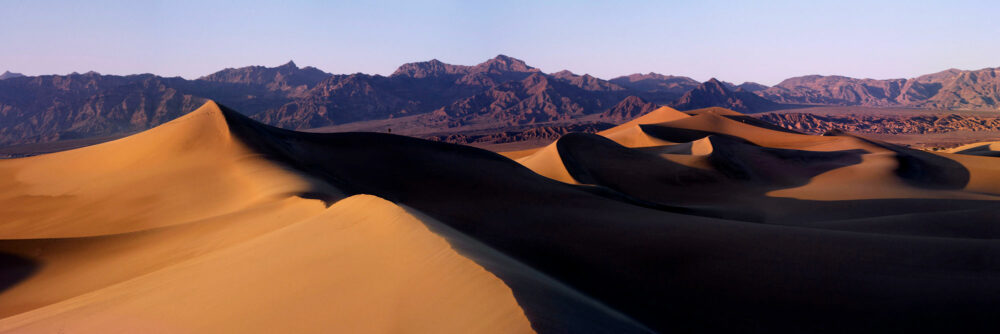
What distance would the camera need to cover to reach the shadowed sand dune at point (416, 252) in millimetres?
4742

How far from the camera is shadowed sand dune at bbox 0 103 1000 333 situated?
187 inches

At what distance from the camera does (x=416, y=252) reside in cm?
546

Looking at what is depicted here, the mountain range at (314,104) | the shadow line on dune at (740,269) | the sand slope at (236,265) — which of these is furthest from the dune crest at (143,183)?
the mountain range at (314,104)

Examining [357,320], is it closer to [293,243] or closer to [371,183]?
[293,243]

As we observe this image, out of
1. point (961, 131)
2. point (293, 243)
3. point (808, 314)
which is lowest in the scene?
point (961, 131)

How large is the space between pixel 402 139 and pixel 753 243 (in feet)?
48.8

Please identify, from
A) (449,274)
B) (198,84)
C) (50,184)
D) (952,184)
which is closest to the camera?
(449,274)

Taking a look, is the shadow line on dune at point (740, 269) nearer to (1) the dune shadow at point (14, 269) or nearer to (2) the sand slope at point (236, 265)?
(2) the sand slope at point (236, 265)

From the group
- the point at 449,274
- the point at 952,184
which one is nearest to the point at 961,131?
the point at 952,184

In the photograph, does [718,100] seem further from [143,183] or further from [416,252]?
[416,252]

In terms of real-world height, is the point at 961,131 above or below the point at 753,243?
below

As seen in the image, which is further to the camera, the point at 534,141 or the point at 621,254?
the point at 534,141

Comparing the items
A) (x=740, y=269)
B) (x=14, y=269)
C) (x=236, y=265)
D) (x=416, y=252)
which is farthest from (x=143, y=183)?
(x=740, y=269)

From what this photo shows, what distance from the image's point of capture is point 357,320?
4.26 meters
